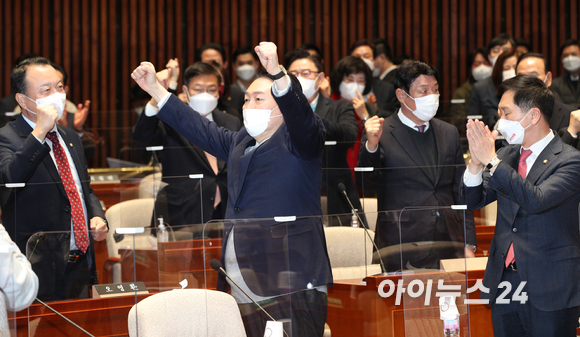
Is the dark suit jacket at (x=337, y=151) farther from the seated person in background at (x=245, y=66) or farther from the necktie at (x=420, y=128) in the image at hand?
the seated person in background at (x=245, y=66)

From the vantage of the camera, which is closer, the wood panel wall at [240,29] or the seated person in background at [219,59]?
the seated person in background at [219,59]

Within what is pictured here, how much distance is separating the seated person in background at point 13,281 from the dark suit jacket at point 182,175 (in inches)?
60.9

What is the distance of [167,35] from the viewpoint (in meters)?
7.47

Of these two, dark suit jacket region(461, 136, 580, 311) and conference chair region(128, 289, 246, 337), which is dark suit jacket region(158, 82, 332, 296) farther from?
dark suit jacket region(461, 136, 580, 311)

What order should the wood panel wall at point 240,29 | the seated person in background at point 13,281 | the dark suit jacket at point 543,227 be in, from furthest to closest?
the wood panel wall at point 240,29 < the dark suit jacket at point 543,227 < the seated person in background at point 13,281

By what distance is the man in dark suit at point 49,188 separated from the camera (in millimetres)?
2402

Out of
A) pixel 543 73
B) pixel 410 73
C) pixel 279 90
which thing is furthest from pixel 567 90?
pixel 279 90

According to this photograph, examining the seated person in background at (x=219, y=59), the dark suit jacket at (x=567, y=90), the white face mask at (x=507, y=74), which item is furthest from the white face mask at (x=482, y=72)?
the seated person in background at (x=219, y=59)

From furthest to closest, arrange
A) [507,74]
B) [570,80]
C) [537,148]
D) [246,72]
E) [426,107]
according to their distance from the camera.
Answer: [246,72], [570,80], [507,74], [426,107], [537,148]

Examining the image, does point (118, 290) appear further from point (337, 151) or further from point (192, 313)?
point (337, 151)

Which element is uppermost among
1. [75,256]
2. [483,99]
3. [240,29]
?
[240,29]

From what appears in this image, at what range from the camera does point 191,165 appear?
3746mm

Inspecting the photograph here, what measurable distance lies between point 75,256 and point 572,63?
4581mm

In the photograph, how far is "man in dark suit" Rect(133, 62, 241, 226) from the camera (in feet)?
11.6
